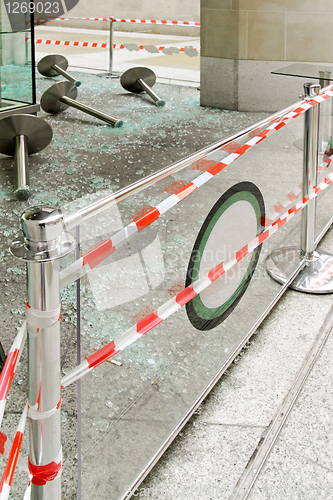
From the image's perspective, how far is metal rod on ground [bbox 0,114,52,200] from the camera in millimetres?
3922

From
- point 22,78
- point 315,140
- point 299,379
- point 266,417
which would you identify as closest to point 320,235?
point 315,140

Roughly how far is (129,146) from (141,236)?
150 inches

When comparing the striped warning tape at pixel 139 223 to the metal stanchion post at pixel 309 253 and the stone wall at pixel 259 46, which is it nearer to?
the metal stanchion post at pixel 309 253

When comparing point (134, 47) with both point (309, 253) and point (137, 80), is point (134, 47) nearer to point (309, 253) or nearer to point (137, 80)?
point (137, 80)

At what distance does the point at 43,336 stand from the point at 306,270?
205 centimetres

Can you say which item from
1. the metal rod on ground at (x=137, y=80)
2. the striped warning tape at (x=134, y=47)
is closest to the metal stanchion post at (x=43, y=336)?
the metal rod on ground at (x=137, y=80)

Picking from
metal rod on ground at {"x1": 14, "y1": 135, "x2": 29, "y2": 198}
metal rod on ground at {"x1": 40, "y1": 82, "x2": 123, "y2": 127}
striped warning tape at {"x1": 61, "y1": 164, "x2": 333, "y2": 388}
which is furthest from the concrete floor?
metal rod on ground at {"x1": 40, "y1": 82, "x2": 123, "y2": 127}

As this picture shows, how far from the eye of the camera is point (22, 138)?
160 inches

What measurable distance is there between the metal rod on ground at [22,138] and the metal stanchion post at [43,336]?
3.00 metres

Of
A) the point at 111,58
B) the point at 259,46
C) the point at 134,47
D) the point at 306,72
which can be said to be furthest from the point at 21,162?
the point at 111,58

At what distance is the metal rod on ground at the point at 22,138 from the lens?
3922mm

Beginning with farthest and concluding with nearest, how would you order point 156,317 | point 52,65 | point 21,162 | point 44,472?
point 52,65, point 21,162, point 156,317, point 44,472

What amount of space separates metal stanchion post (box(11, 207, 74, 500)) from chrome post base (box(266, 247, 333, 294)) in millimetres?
1508

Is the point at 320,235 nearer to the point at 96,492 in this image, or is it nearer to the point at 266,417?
the point at 266,417
